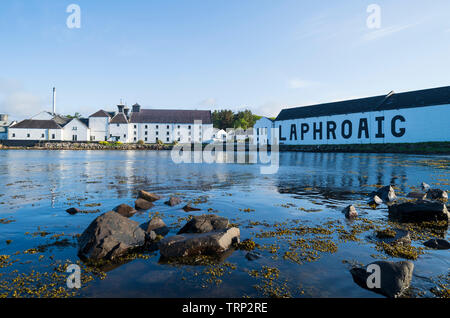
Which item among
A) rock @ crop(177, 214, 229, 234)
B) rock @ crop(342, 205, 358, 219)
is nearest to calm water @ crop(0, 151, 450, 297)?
rock @ crop(342, 205, 358, 219)

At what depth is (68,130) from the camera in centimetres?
8469

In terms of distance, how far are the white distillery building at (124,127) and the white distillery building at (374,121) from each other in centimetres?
3246

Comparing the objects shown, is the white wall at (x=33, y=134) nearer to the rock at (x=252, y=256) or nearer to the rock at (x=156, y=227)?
the rock at (x=156, y=227)

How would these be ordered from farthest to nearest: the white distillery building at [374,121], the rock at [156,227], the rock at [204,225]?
the white distillery building at [374,121], the rock at [156,227], the rock at [204,225]

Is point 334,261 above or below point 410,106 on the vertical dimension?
below

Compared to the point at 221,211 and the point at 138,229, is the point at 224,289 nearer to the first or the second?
the point at 138,229

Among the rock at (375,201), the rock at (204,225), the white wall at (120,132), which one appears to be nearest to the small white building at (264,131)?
the white wall at (120,132)

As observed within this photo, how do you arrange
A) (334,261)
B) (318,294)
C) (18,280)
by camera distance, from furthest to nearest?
(334,261)
(18,280)
(318,294)

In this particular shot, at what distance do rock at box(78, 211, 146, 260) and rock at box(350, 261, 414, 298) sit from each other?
4.80m

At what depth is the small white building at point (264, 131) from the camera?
7675cm

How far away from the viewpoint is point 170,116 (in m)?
95.3

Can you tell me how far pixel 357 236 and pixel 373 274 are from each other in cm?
252

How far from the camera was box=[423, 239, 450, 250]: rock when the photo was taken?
6307 mm
